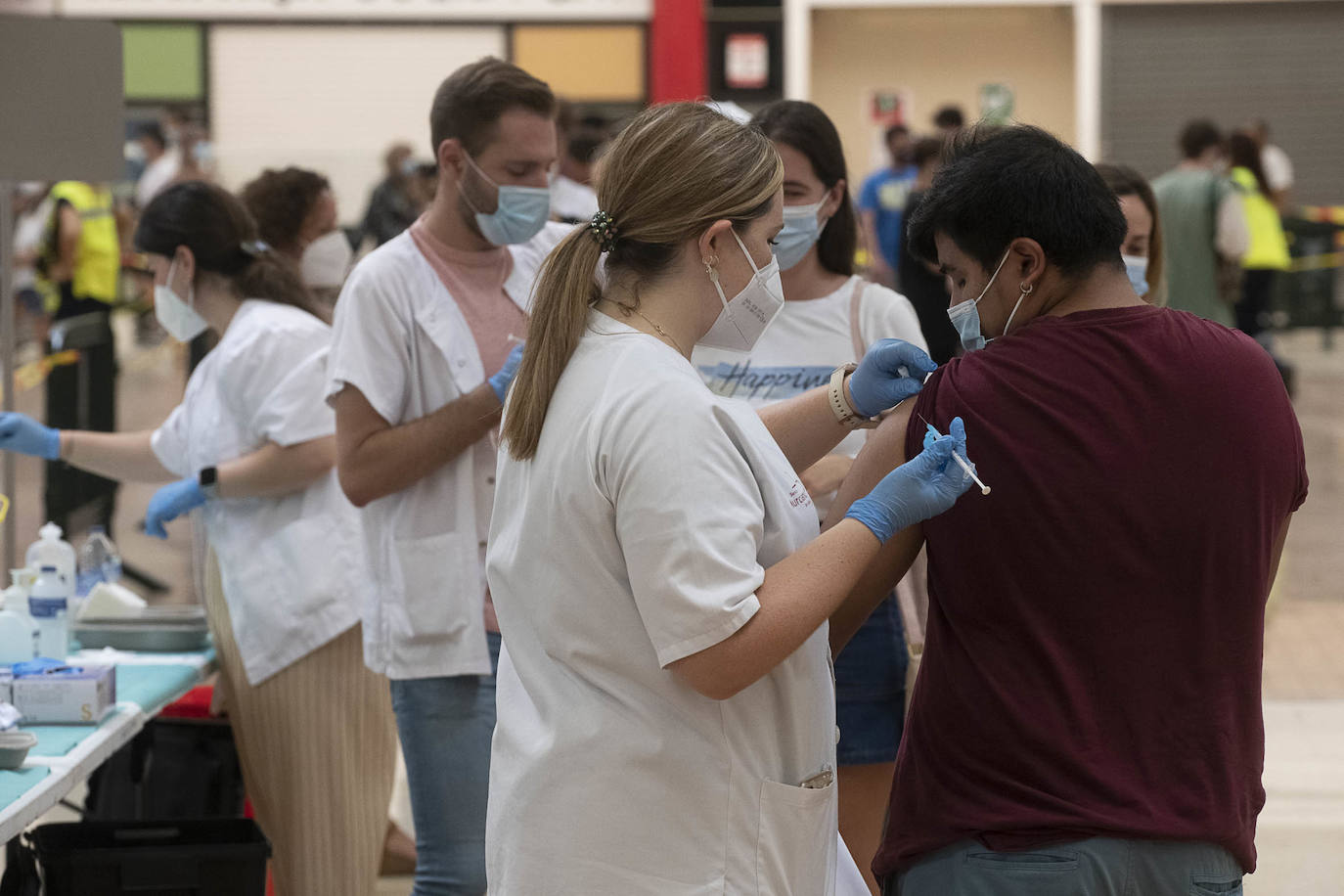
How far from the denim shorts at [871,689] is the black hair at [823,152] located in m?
0.60

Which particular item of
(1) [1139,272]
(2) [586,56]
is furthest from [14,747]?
(2) [586,56]

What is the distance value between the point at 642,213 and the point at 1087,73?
12826 millimetres

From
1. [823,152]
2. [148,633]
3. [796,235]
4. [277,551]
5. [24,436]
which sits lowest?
[148,633]

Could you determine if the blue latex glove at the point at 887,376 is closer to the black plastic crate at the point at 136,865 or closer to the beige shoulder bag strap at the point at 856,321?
the beige shoulder bag strap at the point at 856,321

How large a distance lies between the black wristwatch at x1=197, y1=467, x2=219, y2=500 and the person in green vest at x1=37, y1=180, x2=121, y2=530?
6.69 ft

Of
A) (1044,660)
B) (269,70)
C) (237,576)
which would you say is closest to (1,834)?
(237,576)

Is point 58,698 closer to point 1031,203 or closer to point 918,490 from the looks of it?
point 918,490

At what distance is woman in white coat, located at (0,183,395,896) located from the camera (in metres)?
2.84

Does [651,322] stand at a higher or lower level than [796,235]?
lower

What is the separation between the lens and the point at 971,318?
5.45 ft

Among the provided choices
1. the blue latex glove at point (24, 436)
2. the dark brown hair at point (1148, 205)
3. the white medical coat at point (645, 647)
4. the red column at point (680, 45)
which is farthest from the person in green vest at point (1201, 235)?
the red column at point (680, 45)

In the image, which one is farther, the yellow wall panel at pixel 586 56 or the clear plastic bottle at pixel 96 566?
the yellow wall panel at pixel 586 56

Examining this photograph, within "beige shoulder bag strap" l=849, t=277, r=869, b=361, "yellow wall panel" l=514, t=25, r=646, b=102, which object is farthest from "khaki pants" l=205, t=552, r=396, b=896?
"yellow wall panel" l=514, t=25, r=646, b=102

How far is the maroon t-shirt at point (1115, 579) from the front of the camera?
1.45 metres
